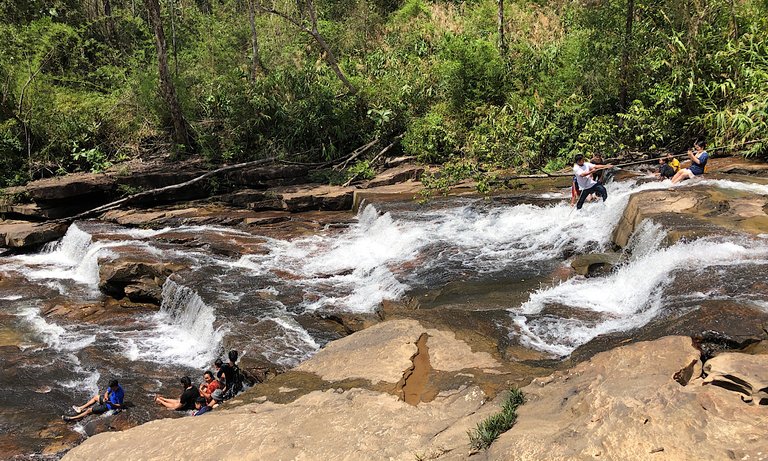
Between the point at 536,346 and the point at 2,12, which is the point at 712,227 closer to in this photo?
the point at 536,346

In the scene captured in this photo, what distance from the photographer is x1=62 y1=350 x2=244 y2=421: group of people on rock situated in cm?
725

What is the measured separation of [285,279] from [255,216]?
4656 millimetres

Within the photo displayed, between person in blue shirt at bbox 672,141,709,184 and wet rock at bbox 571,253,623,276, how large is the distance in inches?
108

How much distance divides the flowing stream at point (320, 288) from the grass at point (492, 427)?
224cm

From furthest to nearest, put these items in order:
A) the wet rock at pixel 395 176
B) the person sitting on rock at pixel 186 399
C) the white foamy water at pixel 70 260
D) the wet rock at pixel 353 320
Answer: the wet rock at pixel 395 176 < the white foamy water at pixel 70 260 < the wet rock at pixel 353 320 < the person sitting on rock at pixel 186 399

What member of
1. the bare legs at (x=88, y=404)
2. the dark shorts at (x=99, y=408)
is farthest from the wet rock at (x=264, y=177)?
the dark shorts at (x=99, y=408)

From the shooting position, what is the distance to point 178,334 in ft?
31.2

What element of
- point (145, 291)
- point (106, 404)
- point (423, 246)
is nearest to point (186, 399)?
point (106, 404)

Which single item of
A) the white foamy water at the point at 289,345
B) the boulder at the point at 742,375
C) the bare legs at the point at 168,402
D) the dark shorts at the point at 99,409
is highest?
the boulder at the point at 742,375

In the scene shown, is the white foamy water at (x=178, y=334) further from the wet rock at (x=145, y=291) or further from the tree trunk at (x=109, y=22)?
the tree trunk at (x=109, y=22)

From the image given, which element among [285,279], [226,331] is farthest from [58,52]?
[226,331]

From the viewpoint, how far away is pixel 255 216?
14.8 metres

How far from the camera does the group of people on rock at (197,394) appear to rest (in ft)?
23.8

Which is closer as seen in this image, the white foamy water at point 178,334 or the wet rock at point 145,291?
the white foamy water at point 178,334
